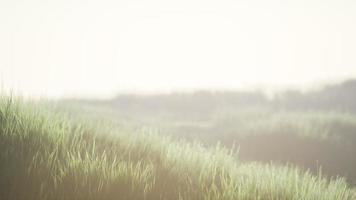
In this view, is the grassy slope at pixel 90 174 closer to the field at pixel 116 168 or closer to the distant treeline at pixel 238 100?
the field at pixel 116 168

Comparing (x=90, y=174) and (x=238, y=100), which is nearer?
(x=90, y=174)

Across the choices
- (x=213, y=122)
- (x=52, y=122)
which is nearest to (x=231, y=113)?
(x=213, y=122)

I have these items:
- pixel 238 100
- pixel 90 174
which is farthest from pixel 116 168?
pixel 238 100

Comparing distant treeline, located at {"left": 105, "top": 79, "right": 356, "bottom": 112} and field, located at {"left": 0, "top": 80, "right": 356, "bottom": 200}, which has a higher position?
distant treeline, located at {"left": 105, "top": 79, "right": 356, "bottom": 112}

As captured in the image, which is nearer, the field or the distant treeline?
the field

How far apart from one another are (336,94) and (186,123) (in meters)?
5.19

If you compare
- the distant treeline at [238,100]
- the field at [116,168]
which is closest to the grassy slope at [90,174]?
the field at [116,168]

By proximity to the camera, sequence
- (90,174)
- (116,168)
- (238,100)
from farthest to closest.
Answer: (238,100), (116,168), (90,174)

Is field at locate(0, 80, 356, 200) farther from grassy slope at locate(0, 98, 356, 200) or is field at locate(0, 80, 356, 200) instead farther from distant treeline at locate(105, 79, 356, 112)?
distant treeline at locate(105, 79, 356, 112)

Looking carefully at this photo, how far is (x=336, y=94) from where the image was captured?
13.8 metres

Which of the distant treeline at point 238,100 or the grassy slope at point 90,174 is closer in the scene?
the grassy slope at point 90,174

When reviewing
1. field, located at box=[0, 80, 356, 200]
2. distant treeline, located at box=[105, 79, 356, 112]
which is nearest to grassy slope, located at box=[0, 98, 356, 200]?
field, located at box=[0, 80, 356, 200]

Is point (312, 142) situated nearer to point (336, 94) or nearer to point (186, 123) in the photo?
point (186, 123)

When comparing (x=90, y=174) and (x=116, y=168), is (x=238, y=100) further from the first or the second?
(x=90, y=174)
